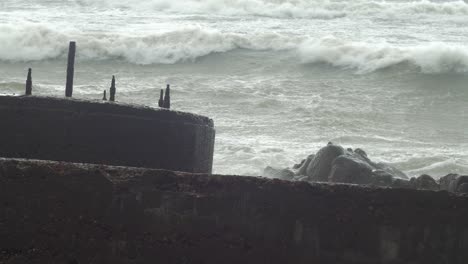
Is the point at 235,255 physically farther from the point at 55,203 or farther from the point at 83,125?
→ the point at 83,125

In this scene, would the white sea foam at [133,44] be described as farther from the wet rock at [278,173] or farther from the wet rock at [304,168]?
the wet rock at [304,168]

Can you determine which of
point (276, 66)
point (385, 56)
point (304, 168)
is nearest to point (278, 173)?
point (304, 168)

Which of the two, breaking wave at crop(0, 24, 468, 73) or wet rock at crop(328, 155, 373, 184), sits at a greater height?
breaking wave at crop(0, 24, 468, 73)

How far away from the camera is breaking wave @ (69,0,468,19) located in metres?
28.0

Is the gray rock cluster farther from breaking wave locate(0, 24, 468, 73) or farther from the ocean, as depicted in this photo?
breaking wave locate(0, 24, 468, 73)

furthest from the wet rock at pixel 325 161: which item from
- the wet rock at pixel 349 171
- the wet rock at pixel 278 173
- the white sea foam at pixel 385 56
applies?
the white sea foam at pixel 385 56

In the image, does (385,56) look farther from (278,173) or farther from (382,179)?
(382,179)

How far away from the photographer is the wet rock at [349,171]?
28.3 feet

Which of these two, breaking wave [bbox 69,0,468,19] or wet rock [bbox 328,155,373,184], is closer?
wet rock [bbox 328,155,373,184]

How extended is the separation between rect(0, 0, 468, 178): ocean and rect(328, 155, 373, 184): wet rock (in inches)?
129

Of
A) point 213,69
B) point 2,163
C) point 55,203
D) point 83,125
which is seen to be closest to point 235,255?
point 55,203

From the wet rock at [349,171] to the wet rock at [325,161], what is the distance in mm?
A: 255

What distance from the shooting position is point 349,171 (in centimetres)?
875

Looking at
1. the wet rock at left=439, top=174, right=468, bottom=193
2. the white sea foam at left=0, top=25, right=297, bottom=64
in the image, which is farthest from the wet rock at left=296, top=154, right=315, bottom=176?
the white sea foam at left=0, top=25, right=297, bottom=64
